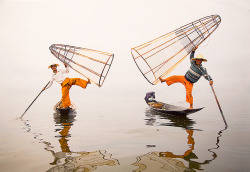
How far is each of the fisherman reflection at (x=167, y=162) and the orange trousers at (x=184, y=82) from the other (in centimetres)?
472

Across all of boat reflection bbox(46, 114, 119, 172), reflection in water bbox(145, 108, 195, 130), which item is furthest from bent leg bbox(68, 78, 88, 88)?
boat reflection bbox(46, 114, 119, 172)

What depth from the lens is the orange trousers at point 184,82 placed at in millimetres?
8881

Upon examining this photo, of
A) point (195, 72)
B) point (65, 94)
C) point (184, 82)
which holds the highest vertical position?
point (195, 72)

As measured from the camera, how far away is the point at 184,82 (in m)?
9.23

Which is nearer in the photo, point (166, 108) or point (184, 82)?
point (184, 82)

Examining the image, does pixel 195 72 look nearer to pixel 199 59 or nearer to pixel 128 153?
pixel 199 59

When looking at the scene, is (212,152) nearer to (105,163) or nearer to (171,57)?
(105,163)

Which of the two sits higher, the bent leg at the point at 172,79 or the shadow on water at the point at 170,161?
the bent leg at the point at 172,79

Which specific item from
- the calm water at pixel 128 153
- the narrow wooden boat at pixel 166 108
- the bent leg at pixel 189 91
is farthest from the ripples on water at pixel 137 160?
the bent leg at pixel 189 91

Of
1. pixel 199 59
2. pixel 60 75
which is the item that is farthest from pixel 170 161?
pixel 60 75

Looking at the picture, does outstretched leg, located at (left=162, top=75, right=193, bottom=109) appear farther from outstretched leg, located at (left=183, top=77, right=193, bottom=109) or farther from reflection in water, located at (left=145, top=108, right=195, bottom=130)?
reflection in water, located at (left=145, top=108, right=195, bottom=130)

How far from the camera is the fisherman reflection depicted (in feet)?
11.5

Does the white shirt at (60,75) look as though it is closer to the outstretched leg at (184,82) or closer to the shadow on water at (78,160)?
the shadow on water at (78,160)

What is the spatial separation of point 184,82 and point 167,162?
6118mm
